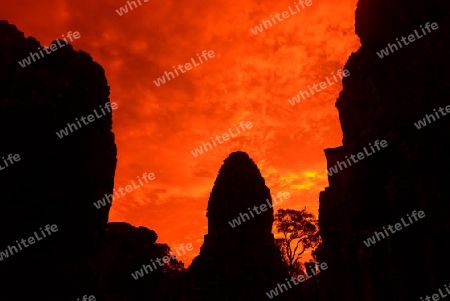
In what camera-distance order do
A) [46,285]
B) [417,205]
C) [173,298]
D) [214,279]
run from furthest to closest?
[173,298] → [214,279] → [46,285] → [417,205]

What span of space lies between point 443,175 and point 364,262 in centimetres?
585

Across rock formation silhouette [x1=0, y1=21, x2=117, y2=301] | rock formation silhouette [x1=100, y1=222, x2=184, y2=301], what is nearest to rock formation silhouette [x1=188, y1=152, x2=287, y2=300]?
rock formation silhouette [x1=100, y1=222, x2=184, y2=301]

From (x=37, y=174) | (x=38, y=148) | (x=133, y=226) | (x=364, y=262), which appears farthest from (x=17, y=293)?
(x=133, y=226)

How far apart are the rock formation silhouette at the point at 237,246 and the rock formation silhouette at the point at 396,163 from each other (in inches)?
429

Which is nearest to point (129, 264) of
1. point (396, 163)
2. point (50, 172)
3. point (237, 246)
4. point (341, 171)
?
point (237, 246)

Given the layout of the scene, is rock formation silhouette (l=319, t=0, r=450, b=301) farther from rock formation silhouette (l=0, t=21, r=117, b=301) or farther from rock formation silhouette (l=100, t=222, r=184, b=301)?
rock formation silhouette (l=100, t=222, r=184, b=301)

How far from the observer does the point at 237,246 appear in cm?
3341

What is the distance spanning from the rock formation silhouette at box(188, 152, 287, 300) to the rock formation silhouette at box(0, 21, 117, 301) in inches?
433

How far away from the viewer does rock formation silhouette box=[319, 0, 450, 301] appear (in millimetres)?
14586

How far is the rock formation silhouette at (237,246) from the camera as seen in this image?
30156 mm

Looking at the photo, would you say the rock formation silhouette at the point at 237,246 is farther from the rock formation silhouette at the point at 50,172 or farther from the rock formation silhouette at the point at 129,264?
the rock formation silhouette at the point at 50,172

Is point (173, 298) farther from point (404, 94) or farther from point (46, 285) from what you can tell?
point (404, 94)

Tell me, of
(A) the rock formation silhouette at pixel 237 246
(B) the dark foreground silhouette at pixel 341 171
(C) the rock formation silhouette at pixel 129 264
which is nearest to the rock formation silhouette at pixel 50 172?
(B) the dark foreground silhouette at pixel 341 171

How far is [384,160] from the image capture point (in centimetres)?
1783
